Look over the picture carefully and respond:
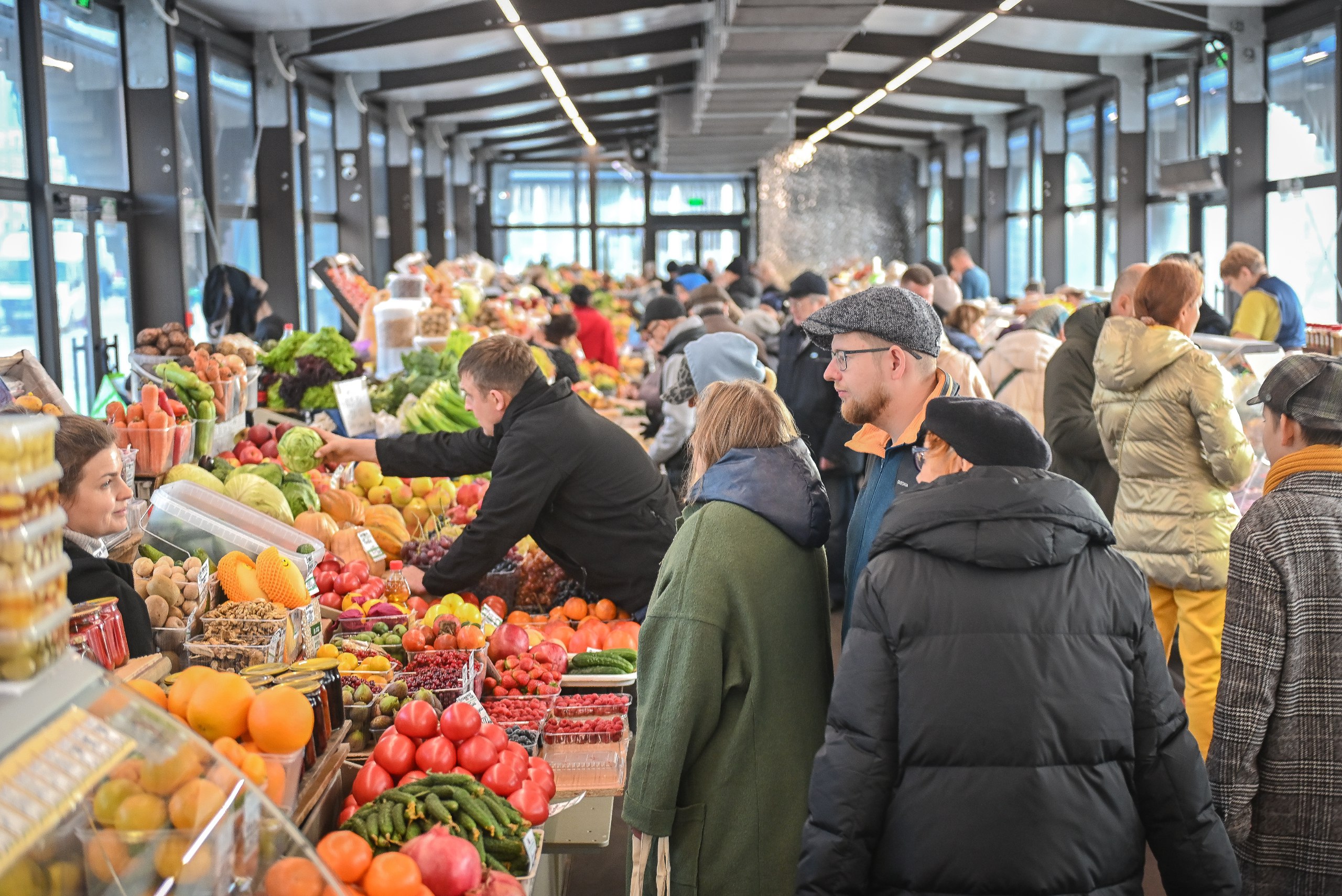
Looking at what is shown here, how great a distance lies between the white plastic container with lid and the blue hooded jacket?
14.9 feet

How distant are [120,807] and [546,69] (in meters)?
13.4

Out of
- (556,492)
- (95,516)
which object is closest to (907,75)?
Answer: (556,492)

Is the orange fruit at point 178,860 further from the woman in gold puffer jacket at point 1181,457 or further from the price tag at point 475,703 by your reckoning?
the woman in gold puffer jacket at point 1181,457

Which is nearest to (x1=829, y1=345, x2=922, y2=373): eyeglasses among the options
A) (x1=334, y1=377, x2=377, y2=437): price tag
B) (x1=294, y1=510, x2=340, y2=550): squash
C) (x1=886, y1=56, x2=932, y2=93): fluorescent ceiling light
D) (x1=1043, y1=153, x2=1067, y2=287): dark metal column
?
(x1=294, y1=510, x2=340, y2=550): squash

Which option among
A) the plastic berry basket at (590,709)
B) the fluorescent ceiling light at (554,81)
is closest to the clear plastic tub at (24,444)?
the plastic berry basket at (590,709)

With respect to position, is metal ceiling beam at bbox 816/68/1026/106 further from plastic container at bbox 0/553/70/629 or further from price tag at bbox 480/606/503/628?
plastic container at bbox 0/553/70/629

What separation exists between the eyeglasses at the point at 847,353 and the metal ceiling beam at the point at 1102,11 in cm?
897

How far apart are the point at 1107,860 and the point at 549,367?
5280 millimetres

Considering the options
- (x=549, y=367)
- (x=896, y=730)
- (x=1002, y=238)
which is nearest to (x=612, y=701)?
(x=896, y=730)

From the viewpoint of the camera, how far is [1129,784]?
1732 mm

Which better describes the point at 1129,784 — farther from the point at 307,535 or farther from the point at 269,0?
the point at 269,0

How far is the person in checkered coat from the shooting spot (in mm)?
2309

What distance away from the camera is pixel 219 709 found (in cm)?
179

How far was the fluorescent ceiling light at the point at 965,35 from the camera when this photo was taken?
11.1 metres
